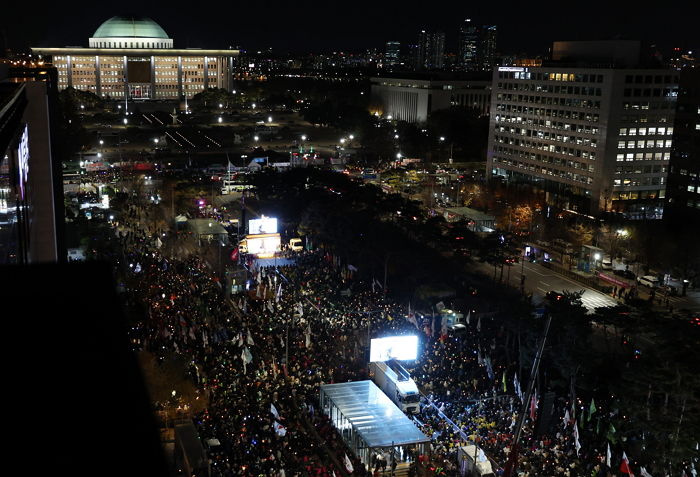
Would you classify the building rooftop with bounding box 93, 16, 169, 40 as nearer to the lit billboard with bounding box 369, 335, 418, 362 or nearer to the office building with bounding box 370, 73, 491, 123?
the office building with bounding box 370, 73, 491, 123

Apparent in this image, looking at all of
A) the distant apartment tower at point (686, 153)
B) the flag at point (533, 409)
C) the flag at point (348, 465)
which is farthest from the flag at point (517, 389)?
the distant apartment tower at point (686, 153)

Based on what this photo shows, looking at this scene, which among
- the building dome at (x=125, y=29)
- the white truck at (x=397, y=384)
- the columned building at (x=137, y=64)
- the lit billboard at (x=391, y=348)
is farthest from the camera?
the building dome at (x=125, y=29)

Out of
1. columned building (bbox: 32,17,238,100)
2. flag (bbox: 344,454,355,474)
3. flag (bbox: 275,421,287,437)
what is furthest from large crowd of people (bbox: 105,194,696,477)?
columned building (bbox: 32,17,238,100)

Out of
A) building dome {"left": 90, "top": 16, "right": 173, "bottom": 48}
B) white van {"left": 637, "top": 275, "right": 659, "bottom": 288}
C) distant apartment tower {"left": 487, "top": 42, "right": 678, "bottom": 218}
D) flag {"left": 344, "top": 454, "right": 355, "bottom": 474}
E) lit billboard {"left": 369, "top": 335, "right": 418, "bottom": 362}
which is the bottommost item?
white van {"left": 637, "top": 275, "right": 659, "bottom": 288}

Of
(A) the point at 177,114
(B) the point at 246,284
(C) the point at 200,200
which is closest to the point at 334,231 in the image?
(B) the point at 246,284

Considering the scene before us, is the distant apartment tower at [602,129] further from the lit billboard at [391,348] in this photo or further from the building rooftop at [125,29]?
the building rooftop at [125,29]
